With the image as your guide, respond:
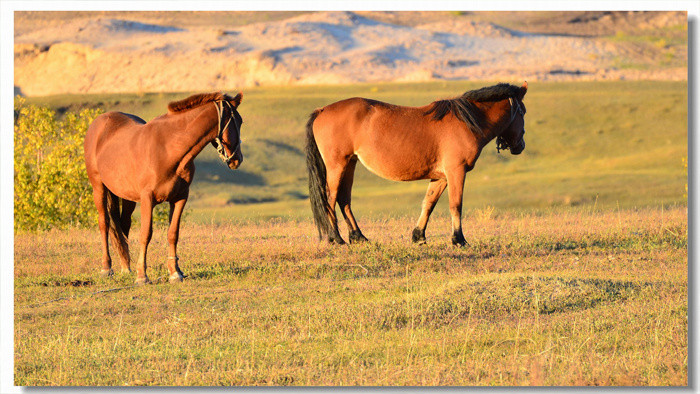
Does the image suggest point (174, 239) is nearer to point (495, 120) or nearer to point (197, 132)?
point (197, 132)

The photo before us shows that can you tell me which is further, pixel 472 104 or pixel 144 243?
pixel 472 104

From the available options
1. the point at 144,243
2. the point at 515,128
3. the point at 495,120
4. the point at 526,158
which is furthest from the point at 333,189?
the point at 526,158

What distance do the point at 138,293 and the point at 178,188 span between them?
4.36ft

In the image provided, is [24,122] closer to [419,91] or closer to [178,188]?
[178,188]

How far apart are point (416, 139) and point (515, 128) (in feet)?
4.88

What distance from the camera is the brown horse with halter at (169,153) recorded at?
33.9 ft

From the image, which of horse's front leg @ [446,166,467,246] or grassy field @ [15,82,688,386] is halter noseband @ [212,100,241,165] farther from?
horse's front leg @ [446,166,467,246]

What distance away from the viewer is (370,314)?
8.80m

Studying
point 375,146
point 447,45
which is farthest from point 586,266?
point 447,45

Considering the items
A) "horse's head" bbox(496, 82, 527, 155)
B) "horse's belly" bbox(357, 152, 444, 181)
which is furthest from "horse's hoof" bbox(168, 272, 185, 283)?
"horse's head" bbox(496, 82, 527, 155)

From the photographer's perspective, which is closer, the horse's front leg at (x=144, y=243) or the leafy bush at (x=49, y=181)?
the horse's front leg at (x=144, y=243)

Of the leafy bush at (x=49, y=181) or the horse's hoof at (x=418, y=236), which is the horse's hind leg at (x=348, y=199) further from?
the leafy bush at (x=49, y=181)

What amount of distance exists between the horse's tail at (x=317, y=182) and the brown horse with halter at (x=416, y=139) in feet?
0.05

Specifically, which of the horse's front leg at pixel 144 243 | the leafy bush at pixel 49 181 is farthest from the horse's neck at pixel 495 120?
the leafy bush at pixel 49 181
